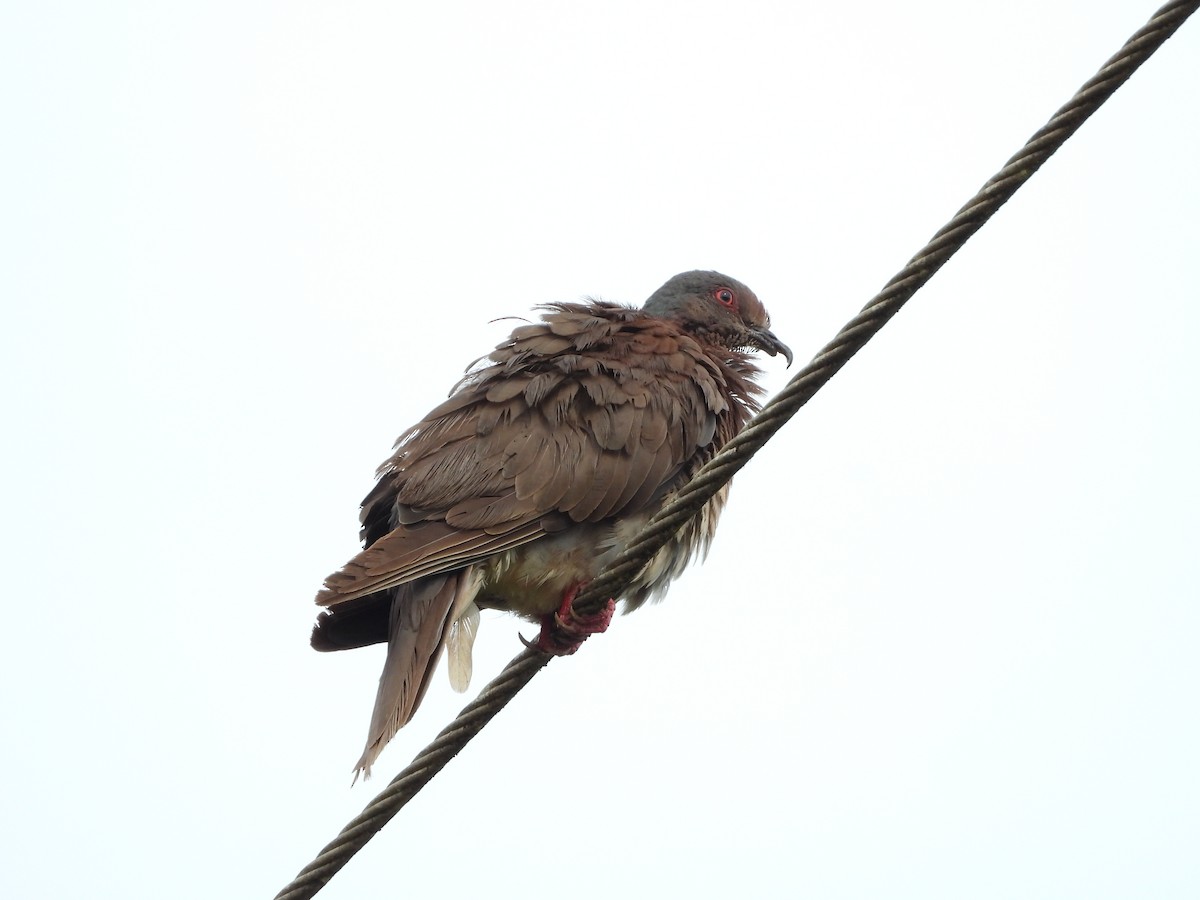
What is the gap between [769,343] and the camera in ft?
20.4

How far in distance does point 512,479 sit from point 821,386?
165 centimetres

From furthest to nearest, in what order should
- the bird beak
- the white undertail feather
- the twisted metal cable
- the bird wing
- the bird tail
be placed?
the bird beak
the white undertail feather
the bird wing
the bird tail
the twisted metal cable

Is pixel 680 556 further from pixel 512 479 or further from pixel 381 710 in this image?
pixel 381 710

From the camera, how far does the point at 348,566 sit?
438 centimetres

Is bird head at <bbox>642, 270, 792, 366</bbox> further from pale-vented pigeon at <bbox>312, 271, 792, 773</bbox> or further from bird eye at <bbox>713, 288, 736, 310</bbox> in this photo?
pale-vented pigeon at <bbox>312, 271, 792, 773</bbox>

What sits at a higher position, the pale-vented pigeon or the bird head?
the bird head

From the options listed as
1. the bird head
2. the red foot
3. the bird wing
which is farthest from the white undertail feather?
the bird head

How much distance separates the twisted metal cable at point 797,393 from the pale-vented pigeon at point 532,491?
1.69 ft

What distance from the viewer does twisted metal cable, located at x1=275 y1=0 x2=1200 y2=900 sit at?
3.05 meters

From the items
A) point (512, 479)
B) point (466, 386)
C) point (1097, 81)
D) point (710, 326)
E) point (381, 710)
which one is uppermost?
point (710, 326)

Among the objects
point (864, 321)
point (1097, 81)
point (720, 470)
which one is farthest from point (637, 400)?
point (1097, 81)

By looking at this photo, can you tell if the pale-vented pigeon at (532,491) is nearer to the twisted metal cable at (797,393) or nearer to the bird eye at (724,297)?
the twisted metal cable at (797,393)

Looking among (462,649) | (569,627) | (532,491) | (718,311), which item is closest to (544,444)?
(532,491)

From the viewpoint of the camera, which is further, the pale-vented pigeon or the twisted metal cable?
the pale-vented pigeon
